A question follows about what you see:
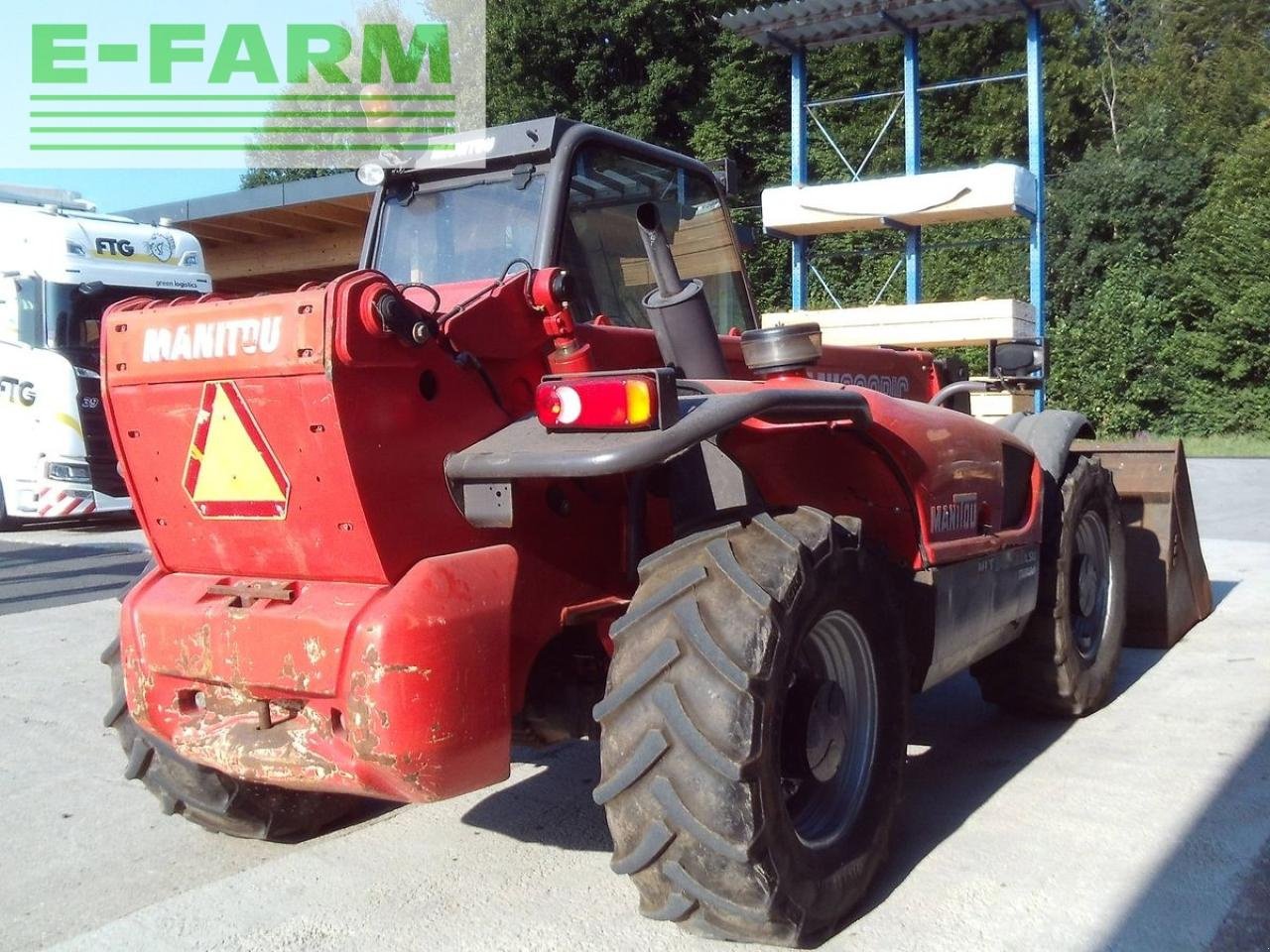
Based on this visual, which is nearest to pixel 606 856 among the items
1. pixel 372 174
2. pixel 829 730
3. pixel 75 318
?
pixel 829 730

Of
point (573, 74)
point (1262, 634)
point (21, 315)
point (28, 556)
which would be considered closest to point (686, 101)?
point (573, 74)

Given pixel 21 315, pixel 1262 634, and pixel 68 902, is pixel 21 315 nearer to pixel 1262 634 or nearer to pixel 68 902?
pixel 68 902

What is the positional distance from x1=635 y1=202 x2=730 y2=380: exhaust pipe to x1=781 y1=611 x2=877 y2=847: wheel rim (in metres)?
0.91

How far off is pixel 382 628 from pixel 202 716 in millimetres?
733

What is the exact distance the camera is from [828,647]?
10.9ft

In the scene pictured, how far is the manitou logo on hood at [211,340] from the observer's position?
2854mm

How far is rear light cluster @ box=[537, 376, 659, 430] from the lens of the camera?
2.76m

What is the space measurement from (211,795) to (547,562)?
4.23 ft

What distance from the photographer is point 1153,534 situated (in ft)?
20.6

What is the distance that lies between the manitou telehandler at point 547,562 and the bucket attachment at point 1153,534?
109 inches

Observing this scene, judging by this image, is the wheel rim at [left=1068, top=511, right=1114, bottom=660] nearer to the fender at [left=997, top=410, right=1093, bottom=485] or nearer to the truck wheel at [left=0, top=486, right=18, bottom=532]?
the fender at [left=997, top=410, right=1093, bottom=485]

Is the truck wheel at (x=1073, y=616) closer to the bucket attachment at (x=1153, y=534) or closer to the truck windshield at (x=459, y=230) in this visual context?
the bucket attachment at (x=1153, y=534)

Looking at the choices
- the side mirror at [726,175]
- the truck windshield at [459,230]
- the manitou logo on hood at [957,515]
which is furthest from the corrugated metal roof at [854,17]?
the manitou logo on hood at [957,515]

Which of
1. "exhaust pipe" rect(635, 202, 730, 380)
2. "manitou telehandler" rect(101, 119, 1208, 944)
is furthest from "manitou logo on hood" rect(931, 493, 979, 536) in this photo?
"exhaust pipe" rect(635, 202, 730, 380)
